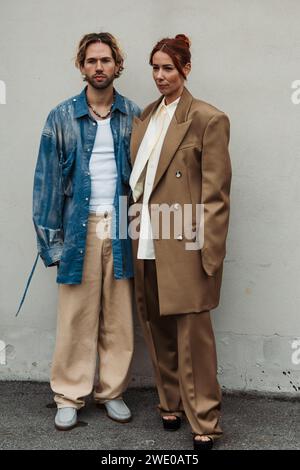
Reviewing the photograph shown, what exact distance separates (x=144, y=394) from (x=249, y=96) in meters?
1.93

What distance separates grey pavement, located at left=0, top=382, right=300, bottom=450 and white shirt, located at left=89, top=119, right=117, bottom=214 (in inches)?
48.1

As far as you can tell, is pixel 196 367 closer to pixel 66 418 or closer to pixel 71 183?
pixel 66 418

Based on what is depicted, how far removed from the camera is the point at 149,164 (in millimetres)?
4340

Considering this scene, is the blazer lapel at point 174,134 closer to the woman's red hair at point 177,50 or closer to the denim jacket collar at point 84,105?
the woman's red hair at point 177,50

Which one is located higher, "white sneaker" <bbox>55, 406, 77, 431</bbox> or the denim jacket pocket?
the denim jacket pocket

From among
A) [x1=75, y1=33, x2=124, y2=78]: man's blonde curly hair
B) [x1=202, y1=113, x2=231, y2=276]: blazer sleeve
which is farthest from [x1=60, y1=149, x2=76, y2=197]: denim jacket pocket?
[x1=202, y1=113, x2=231, y2=276]: blazer sleeve

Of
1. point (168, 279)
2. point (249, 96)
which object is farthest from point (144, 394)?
point (249, 96)

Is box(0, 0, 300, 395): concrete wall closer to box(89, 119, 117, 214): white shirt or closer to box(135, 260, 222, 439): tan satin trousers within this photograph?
box(89, 119, 117, 214): white shirt

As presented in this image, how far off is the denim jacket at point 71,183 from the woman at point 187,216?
0.22m

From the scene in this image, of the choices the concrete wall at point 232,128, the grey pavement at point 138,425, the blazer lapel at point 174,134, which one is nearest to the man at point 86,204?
the grey pavement at point 138,425

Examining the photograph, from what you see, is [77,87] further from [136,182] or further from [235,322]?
[235,322]

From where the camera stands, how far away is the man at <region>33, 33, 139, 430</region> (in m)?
4.54

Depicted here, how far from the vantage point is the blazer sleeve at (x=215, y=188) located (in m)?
4.13

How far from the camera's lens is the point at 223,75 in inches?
192
